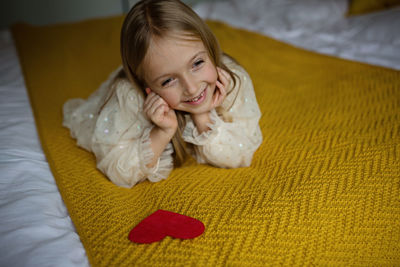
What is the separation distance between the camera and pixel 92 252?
61 centimetres

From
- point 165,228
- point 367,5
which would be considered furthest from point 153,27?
point 367,5

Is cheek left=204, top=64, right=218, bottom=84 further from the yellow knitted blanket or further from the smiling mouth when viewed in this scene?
the yellow knitted blanket

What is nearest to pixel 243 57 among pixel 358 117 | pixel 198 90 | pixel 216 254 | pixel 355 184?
pixel 358 117

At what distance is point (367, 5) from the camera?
1.78 m

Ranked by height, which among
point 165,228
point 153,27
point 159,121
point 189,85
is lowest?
point 165,228

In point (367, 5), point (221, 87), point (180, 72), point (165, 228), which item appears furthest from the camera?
point (367, 5)

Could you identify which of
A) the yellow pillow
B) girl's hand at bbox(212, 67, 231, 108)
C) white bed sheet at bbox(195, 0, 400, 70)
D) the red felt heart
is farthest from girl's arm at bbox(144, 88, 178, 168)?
the yellow pillow

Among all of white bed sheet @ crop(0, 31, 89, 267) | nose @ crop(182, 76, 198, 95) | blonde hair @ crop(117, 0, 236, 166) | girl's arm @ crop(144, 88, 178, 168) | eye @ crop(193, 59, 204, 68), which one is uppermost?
blonde hair @ crop(117, 0, 236, 166)

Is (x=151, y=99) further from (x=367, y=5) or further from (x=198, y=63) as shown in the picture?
(x=367, y=5)

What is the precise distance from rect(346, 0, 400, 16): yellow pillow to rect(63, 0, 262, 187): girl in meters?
1.21

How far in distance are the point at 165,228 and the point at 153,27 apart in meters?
0.45

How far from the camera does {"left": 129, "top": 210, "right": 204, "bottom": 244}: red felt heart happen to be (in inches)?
25.0

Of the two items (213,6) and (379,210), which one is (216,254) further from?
(213,6)

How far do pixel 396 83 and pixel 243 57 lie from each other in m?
0.65
